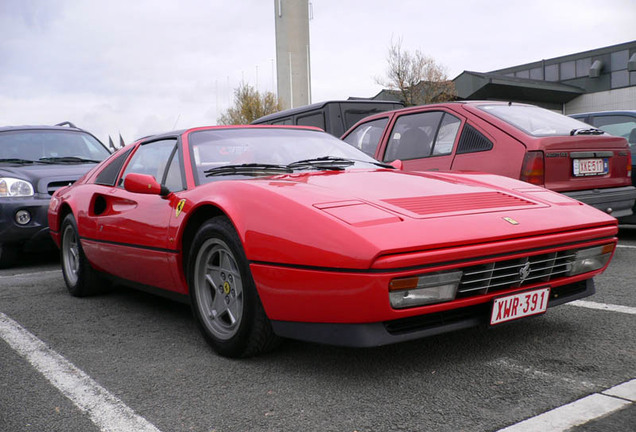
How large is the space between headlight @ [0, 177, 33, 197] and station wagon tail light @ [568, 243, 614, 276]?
5430 mm

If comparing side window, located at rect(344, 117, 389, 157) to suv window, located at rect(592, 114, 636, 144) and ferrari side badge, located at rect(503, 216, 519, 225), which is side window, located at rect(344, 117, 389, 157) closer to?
suv window, located at rect(592, 114, 636, 144)

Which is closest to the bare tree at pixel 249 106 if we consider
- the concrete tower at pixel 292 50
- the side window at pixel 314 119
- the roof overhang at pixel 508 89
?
the concrete tower at pixel 292 50

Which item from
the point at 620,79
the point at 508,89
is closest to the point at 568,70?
the point at 620,79

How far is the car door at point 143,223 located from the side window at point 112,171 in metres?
0.12

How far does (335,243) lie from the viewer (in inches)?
95.0

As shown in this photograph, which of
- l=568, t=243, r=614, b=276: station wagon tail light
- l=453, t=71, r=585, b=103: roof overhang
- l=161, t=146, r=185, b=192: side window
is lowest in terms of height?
l=568, t=243, r=614, b=276: station wagon tail light

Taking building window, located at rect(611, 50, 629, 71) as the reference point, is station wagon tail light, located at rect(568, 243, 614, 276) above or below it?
below

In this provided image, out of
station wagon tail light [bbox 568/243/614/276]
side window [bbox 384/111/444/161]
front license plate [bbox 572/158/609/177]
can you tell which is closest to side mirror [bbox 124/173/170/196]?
station wagon tail light [bbox 568/243/614/276]

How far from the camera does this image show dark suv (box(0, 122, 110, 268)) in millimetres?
6297

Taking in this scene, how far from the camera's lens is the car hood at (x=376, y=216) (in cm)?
242

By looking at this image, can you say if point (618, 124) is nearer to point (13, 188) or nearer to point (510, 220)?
point (510, 220)

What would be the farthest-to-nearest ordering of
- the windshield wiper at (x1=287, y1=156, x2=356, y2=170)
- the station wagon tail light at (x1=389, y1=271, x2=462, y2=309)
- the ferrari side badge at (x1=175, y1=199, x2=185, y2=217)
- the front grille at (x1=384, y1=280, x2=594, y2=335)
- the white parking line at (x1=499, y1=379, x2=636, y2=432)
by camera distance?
1. the windshield wiper at (x1=287, y1=156, x2=356, y2=170)
2. the ferrari side badge at (x1=175, y1=199, x2=185, y2=217)
3. the front grille at (x1=384, y1=280, x2=594, y2=335)
4. the station wagon tail light at (x1=389, y1=271, x2=462, y2=309)
5. the white parking line at (x1=499, y1=379, x2=636, y2=432)

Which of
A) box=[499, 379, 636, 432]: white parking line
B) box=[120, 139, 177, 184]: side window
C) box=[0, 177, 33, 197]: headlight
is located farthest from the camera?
box=[0, 177, 33, 197]: headlight

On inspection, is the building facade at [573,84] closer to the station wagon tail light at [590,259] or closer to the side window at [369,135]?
the side window at [369,135]
